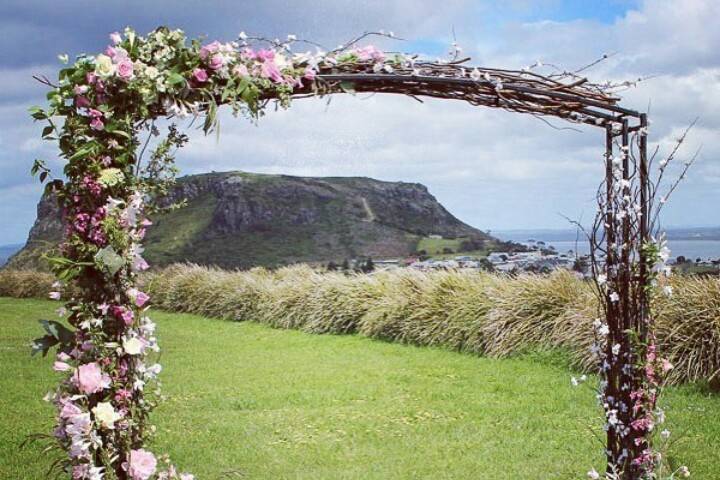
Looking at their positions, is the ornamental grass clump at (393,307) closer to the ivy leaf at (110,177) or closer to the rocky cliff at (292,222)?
the ivy leaf at (110,177)

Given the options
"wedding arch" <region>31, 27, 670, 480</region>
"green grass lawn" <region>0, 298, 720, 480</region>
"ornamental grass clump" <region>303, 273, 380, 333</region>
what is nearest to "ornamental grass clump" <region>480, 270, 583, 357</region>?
"green grass lawn" <region>0, 298, 720, 480</region>

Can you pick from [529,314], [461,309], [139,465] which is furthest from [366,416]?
[139,465]

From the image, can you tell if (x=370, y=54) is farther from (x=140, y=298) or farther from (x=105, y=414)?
(x=105, y=414)

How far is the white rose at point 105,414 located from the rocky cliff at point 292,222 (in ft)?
59.6

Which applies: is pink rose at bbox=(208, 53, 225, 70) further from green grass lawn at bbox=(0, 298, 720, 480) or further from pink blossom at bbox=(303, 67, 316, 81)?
green grass lawn at bbox=(0, 298, 720, 480)

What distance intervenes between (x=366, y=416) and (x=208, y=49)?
3794 millimetres

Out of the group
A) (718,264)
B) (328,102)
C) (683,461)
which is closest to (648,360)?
(683,461)

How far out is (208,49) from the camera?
3.03 meters

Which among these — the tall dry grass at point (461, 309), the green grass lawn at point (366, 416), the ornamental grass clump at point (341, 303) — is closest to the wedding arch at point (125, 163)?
the green grass lawn at point (366, 416)

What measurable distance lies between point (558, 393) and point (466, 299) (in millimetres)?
2364

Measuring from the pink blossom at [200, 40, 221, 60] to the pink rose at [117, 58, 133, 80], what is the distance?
0.30 meters

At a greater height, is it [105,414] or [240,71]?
[240,71]

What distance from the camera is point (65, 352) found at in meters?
2.96

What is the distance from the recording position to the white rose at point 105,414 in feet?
9.26
